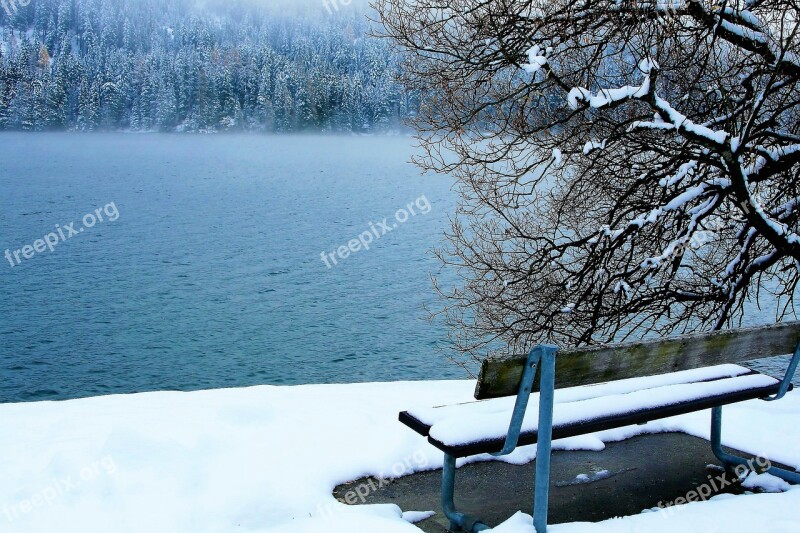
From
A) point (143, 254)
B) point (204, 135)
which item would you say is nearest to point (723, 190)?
point (143, 254)

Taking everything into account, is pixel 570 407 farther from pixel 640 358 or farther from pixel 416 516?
pixel 416 516

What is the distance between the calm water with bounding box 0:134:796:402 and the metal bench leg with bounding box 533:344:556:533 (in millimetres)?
13100

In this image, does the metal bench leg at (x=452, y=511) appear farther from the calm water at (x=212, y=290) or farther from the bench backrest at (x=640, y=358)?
the calm water at (x=212, y=290)

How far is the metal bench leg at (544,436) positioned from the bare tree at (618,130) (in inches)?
148

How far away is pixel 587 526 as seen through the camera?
3.61 meters

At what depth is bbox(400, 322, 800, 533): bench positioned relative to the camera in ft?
11.1

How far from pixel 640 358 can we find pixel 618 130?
5.07 meters

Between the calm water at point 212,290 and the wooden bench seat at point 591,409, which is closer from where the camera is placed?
the wooden bench seat at point 591,409

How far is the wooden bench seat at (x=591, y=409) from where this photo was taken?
3.56 metres

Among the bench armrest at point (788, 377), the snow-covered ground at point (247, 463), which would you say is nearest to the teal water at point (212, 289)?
the snow-covered ground at point (247, 463)

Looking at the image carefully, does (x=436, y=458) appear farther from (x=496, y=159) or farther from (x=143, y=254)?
(x=143, y=254)

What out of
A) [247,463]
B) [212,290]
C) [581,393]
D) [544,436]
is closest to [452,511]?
[544,436]

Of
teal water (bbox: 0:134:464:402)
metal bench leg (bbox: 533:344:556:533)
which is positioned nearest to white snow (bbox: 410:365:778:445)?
metal bench leg (bbox: 533:344:556:533)

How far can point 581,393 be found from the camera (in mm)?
4207
